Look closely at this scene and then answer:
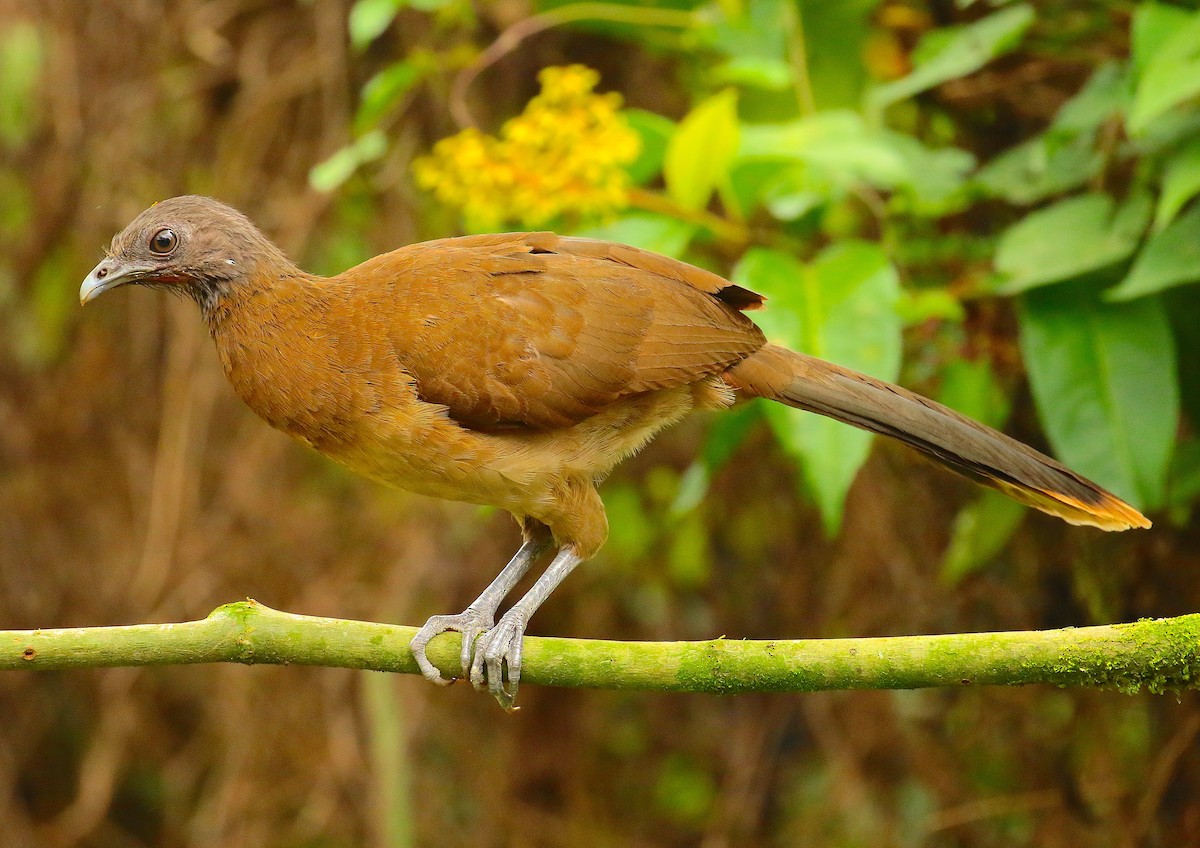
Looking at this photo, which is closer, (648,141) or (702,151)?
(702,151)

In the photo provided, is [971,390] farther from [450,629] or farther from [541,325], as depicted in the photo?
[450,629]

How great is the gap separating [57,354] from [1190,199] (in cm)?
401

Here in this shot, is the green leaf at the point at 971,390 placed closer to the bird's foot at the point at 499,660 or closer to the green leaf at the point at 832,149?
the green leaf at the point at 832,149

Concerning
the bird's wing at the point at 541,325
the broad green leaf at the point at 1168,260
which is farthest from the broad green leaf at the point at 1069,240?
the bird's wing at the point at 541,325

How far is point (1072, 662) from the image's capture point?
2080 millimetres

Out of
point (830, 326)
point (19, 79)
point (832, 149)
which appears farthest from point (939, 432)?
point (19, 79)

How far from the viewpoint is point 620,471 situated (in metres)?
4.81

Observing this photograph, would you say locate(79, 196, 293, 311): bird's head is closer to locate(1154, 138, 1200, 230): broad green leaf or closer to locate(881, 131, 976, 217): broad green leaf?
locate(881, 131, 976, 217): broad green leaf

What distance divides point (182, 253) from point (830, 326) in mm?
1573

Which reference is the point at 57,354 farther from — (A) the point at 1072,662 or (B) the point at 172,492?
(A) the point at 1072,662

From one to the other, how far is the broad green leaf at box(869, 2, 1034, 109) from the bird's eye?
1999 mm

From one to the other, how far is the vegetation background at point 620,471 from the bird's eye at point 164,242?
78cm

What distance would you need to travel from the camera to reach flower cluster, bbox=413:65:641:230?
3217mm

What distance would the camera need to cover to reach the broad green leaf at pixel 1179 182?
9.36 feet
